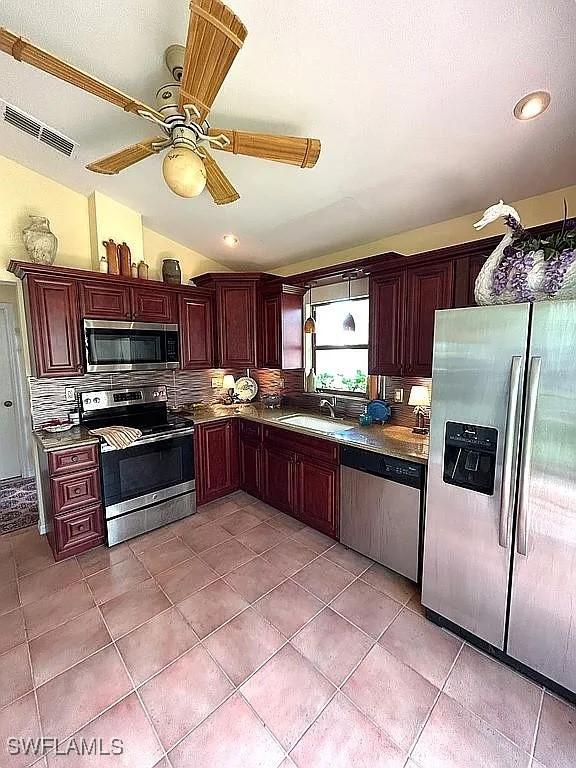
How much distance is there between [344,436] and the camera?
2701mm

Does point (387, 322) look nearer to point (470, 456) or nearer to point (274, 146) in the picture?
point (470, 456)

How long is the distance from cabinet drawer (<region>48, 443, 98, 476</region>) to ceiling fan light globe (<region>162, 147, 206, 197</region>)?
6.74ft

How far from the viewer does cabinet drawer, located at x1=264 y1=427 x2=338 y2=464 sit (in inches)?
107

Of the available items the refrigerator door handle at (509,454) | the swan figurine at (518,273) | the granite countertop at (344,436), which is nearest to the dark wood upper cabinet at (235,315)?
the granite countertop at (344,436)

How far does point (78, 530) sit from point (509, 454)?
301cm

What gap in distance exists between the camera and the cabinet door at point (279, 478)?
3.12 m

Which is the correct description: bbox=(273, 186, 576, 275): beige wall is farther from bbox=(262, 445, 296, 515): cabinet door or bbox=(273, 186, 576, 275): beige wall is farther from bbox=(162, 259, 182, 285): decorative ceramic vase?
bbox=(262, 445, 296, 515): cabinet door

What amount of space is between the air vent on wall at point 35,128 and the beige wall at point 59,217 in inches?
24.0

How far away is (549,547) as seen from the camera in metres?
1.57

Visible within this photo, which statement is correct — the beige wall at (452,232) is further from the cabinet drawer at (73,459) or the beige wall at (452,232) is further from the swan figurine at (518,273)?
the cabinet drawer at (73,459)

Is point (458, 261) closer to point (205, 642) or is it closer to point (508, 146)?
point (508, 146)

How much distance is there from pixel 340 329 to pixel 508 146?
76.3 inches

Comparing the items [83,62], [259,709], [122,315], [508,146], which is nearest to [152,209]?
[122,315]

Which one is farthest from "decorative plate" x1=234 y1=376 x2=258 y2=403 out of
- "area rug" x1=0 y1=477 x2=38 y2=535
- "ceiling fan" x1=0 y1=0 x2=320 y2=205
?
"ceiling fan" x1=0 y1=0 x2=320 y2=205
